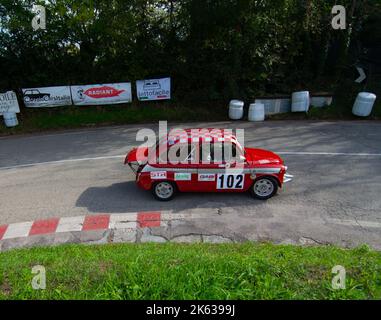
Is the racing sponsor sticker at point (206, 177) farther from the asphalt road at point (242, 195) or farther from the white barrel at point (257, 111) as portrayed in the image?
the white barrel at point (257, 111)

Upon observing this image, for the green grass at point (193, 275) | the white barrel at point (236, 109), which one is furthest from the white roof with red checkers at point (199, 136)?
the white barrel at point (236, 109)

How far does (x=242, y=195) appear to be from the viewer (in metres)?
7.96

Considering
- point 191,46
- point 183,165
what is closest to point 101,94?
point 191,46

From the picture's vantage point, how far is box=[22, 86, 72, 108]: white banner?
50.8 ft

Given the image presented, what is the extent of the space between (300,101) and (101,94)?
381 inches

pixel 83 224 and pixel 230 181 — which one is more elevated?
pixel 230 181

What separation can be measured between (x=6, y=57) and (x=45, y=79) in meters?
2.14

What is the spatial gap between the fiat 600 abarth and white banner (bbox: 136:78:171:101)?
9008 mm

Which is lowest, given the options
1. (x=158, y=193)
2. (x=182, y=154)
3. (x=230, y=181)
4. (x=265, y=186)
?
(x=158, y=193)

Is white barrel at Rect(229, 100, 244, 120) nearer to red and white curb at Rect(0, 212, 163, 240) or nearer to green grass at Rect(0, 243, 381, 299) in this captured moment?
red and white curb at Rect(0, 212, 163, 240)

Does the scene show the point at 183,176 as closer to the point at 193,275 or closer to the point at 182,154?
the point at 182,154

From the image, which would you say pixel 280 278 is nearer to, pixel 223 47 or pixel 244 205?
pixel 244 205

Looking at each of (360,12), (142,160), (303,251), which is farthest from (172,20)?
(303,251)

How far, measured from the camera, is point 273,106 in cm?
1523
